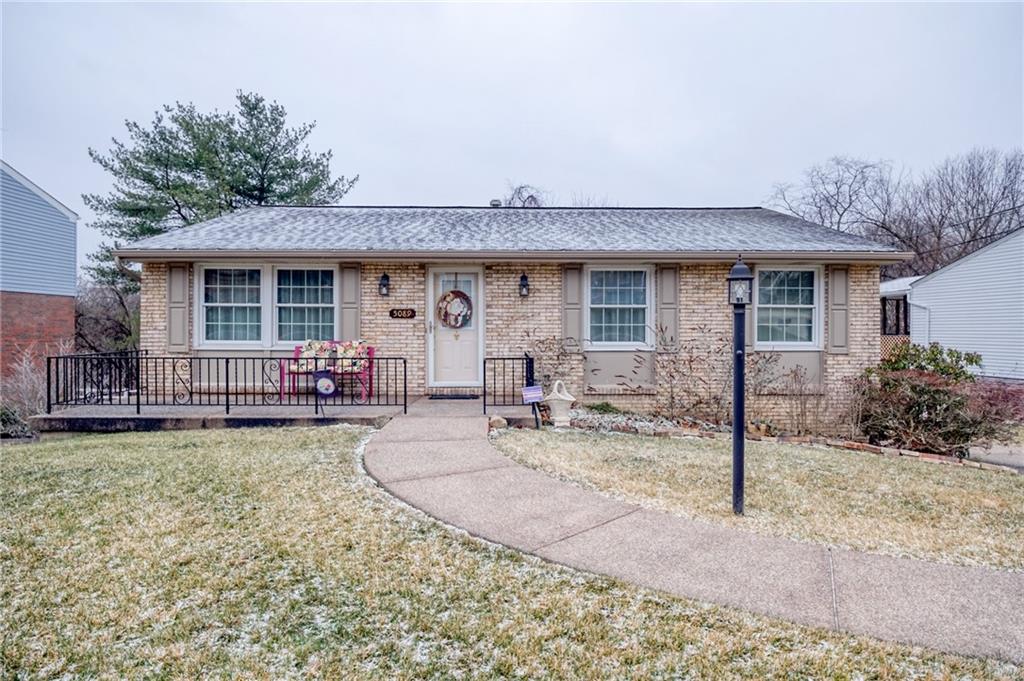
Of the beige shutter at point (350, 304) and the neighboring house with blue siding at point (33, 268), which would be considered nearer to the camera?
the beige shutter at point (350, 304)

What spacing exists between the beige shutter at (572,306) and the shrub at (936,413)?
4703mm

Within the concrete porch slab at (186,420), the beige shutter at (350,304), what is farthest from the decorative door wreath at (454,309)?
the concrete porch slab at (186,420)

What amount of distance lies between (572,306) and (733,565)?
6665 millimetres

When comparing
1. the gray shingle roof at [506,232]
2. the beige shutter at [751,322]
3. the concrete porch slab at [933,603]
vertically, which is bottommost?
the concrete porch slab at [933,603]

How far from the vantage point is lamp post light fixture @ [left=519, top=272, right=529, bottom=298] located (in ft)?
31.3

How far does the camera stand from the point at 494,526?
3.75 m

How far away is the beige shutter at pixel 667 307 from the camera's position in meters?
9.62

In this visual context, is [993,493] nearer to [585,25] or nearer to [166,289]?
[166,289]

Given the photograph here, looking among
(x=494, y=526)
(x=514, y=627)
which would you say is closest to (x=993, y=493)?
(x=494, y=526)

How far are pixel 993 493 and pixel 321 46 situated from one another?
16.7m

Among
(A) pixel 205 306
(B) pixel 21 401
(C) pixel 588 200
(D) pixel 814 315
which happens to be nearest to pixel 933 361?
(D) pixel 814 315

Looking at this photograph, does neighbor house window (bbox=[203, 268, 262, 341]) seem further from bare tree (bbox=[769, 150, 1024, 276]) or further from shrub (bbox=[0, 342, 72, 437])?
bare tree (bbox=[769, 150, 1024, 276])

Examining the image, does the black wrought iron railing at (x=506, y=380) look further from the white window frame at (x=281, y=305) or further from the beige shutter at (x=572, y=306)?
the white window frame at (x=281, y=305)

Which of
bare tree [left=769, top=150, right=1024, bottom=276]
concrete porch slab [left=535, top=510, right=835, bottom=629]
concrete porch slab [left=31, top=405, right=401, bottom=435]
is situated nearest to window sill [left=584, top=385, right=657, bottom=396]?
concrete porch slab [left=31, top=405, right=401, bottom=435]
